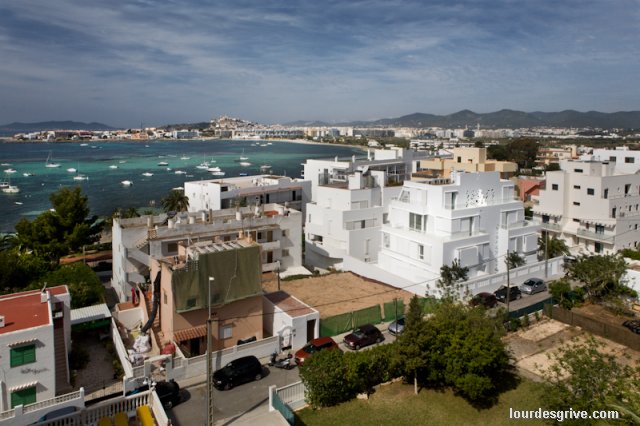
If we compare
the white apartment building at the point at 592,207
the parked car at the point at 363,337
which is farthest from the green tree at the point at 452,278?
the white apartment building at the point at 592,207

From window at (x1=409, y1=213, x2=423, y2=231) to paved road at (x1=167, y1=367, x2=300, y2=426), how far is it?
1460cm

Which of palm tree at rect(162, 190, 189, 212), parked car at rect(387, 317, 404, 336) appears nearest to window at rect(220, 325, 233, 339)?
parked car at rect(387, 317, 404, 336)

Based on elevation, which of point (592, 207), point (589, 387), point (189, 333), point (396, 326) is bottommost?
point (396, 326)

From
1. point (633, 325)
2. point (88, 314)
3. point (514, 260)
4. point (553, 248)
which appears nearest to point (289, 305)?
point (88, 314)

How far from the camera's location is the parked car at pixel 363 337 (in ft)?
65.0

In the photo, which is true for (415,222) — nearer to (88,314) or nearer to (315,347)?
(315,347)

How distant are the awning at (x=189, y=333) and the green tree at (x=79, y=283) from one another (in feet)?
23.1

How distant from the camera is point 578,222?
36688 mm

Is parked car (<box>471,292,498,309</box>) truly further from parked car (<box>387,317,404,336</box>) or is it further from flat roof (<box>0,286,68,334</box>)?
flat roof (<box>0,286,68,334</box>)

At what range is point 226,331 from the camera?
1956 centimetres

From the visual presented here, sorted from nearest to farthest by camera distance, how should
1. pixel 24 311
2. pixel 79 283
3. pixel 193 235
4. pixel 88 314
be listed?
pixel 24 311 → pixel 88 314 → pixel 79 283 → pixel 193 235

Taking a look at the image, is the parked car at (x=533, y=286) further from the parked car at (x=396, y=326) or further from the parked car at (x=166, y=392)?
the parked car at (x=166, y=392)

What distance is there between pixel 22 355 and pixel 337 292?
15.2m

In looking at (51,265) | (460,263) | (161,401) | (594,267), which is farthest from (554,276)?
(51,265)
